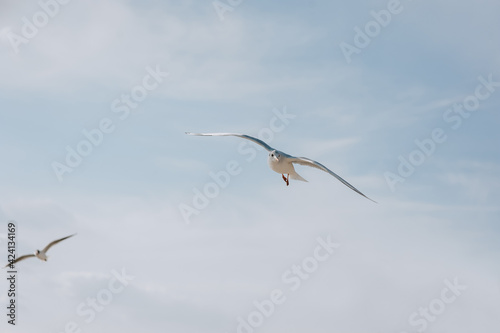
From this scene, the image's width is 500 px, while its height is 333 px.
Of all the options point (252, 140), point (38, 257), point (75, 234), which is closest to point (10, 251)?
point (38, 257)

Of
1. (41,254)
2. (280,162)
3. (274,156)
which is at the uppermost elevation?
(274,156)

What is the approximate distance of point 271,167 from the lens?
27688 mm

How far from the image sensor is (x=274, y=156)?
27234mm

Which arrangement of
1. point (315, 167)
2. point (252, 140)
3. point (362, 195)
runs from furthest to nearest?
point (252, 140), point (315, 167), point (362, 195)

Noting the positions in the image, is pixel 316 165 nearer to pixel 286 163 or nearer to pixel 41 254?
pixel 286 163

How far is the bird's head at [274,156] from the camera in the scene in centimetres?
2717

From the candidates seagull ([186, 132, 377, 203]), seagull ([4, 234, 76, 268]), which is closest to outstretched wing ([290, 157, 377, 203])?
seagull ([186, 132, 377, 203])

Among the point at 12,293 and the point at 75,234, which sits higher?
the point at 75,234

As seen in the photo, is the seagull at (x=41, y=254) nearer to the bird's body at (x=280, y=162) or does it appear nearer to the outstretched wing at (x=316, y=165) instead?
the bird's body at (x=280, y=162)

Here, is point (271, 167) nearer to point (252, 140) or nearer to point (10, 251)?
point (252, 140)

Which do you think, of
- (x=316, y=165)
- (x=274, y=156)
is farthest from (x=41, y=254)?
Result: (x=316, y=165)

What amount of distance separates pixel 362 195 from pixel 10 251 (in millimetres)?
18045

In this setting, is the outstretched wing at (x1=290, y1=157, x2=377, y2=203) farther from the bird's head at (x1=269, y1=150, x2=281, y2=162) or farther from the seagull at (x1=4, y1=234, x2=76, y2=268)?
the seagull at (x1=4, y1=234, x2=76, y2=268)

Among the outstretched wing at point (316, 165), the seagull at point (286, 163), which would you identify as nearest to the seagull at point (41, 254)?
the seagull at point (286, 163)
